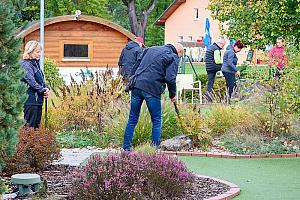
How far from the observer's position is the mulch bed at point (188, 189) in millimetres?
8148

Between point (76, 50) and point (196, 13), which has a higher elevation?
point (196, 13)

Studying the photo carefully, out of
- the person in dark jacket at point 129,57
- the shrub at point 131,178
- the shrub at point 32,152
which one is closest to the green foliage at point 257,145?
the shrub at point 32,152

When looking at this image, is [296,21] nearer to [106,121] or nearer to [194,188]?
[106,121]

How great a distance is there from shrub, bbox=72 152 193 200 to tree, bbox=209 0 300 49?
1285 cm

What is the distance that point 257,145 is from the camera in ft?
39.7

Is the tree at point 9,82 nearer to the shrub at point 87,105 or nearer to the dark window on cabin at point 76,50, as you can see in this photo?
the shrub at point 87,105

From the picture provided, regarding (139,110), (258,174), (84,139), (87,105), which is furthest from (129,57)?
(258,174)

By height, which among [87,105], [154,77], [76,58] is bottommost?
[87,105]

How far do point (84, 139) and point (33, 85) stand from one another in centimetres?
223

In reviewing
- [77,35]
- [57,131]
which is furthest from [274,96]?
[77,35]

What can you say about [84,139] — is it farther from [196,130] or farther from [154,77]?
[154,77]

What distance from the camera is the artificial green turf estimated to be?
862cm

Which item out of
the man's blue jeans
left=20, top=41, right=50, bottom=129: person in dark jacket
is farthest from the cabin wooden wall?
the man's blue jeans

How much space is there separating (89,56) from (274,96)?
1618 cm
